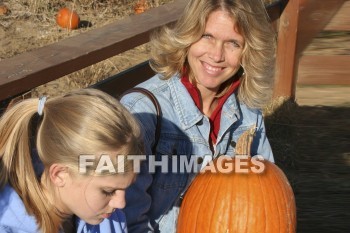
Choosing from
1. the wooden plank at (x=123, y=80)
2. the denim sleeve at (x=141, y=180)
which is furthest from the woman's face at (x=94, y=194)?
the wooden plank at (x=123, y=80)

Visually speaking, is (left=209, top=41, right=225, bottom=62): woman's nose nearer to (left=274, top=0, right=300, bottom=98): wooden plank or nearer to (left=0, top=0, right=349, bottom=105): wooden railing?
(left=0, top=0, right=349, bottom=105): wooden railing

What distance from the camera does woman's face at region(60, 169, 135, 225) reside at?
252 cm

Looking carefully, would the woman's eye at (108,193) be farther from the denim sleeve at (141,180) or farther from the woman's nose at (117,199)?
the denim sleeve at (141,180)

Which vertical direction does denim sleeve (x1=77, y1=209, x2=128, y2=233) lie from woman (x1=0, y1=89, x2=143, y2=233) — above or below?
below

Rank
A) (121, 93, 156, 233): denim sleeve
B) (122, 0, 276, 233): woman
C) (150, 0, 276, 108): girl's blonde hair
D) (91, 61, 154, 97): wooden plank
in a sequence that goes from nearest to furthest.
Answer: (121, 93, 156, 233): denim sleeve
(122, 0, 276, 233): woman
(150, 0, 276, 108): girl's blonde hair
(91, 61, 154, 97): wooden plank

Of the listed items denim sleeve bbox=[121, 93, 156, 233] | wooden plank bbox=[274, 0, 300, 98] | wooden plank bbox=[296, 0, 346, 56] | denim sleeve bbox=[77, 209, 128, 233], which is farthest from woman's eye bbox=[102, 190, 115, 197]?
wooden plank bbox=[296, 0, 346, 56]

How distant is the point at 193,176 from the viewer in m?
3.23

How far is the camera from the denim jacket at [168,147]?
9.76ft

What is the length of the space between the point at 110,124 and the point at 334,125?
3.94 m

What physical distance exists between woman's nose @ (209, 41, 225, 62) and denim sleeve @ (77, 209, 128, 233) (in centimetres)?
73

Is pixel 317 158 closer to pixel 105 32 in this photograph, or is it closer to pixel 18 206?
pixel 105 32

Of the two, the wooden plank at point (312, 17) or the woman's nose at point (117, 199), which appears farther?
the wooden plank at point (312, 17)

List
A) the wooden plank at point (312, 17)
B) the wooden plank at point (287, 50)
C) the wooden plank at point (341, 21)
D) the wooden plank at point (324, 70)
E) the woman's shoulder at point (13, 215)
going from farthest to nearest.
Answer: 1. the wooden plank at point (341, 21)
2. the wooden plank at point (324, 70)
3. the wooden plank at point (312, 17)
4. the wooden plank at point (287, 50)
5. the woman's shoulder at point (13, 215)

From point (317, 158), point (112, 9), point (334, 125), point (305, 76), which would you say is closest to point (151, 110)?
point (317, 158)
